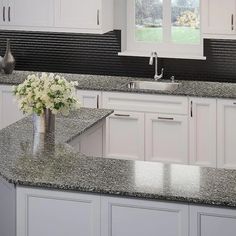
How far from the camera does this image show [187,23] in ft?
25.5

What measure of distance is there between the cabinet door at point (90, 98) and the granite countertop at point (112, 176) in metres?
2.26

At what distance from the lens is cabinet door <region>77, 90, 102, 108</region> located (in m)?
7.36

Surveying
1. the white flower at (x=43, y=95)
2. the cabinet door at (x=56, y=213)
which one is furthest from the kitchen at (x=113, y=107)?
the white flower at (x=43, y=95)

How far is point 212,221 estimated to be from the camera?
4.06 m

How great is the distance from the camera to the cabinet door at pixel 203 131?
7.07 meters

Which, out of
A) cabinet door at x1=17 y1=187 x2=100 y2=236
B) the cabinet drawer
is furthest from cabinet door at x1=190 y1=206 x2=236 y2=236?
the cabinet drawer

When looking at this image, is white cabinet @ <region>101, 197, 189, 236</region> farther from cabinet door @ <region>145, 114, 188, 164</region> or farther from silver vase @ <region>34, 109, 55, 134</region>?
cabinet door @ <region>145, 114, 188, 164</region>

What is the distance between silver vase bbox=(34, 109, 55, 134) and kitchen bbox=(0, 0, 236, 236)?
0.07 metres

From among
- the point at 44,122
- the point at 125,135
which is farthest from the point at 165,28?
the point at 44,122

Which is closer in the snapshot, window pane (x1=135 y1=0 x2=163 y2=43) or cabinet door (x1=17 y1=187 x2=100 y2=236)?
cabinet door (x1=17 y1=187 x2=100 y2=236)

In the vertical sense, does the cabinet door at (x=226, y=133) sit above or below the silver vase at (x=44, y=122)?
below

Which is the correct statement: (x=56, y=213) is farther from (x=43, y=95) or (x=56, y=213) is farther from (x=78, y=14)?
(x=78, y=14)

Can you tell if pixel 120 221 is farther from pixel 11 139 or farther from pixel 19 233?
pixel 11 139

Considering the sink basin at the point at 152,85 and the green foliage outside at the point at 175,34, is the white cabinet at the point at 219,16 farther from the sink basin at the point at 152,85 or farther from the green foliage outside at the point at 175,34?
the sink basin at the point at 152,85
